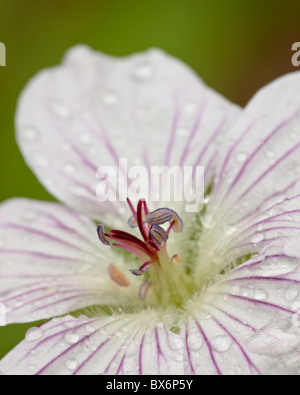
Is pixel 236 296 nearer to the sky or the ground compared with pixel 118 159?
nearer to the ground


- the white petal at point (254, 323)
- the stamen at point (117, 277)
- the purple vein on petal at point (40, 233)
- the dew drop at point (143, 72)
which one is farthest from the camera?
the dew drop at point (143, 72)

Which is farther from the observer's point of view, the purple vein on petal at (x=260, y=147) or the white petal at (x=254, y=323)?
the purple vein on petal at (x=260, y=147)

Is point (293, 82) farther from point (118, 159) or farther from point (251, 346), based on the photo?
point (251, 346)

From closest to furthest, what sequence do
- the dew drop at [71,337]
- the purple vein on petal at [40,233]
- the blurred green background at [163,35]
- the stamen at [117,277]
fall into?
1. the dew drop at [71,337]
2. the stamen at [117,277]
3. the purple vein on petal at [40,233]
4. the blurred green background at [163,35]

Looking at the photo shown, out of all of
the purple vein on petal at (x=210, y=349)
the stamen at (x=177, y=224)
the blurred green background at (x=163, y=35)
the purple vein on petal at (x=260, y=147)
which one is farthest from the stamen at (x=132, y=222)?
the blurred green background at (x=163, y=35)

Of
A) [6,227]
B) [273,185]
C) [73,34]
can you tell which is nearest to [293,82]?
[273,185]

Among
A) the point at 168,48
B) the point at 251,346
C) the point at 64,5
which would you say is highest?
the point at 64,5

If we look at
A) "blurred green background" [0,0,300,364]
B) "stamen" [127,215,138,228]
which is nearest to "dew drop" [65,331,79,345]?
"stamen" [127,215,138,228]

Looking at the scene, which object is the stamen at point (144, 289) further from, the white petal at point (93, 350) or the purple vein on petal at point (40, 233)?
the purple vein on petal at point (40, 233)
